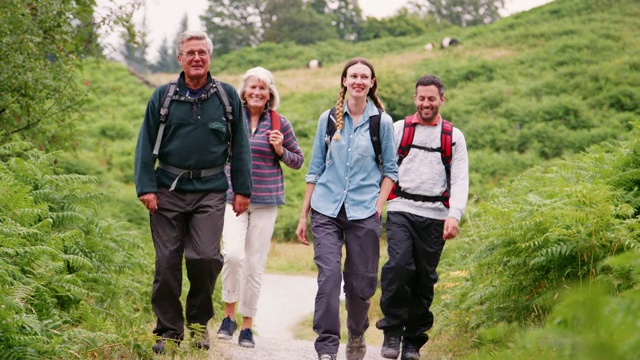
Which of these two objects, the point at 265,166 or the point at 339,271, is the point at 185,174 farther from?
the point at 265,166

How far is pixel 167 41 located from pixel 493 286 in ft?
339

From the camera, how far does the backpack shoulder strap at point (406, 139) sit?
22.9 ft

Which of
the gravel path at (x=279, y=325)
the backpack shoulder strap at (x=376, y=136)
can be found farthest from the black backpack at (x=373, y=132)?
the gravel path at (x=279, y=325)

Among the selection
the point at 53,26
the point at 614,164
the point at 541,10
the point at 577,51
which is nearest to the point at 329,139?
the point at 614,164

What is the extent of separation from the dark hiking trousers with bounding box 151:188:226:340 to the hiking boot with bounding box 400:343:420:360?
203 centimetres

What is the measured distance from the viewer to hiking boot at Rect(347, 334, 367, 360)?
21.3 ft

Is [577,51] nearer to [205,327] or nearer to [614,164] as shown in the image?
[614,164]

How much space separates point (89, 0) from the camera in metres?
10.9

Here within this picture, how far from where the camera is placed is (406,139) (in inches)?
276

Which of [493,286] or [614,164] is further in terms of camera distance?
[614,164]

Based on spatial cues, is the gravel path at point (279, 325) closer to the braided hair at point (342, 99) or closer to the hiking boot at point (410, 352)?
the hiking boot at point (410, 352)

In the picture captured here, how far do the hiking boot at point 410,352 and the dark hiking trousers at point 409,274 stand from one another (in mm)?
37

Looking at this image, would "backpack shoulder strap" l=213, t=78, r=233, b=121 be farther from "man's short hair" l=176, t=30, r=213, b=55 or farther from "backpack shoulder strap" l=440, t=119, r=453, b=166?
"backpack shoulder strap" l=440, t=119, r=453, b=166

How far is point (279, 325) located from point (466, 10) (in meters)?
79.5
